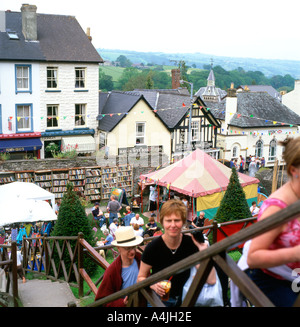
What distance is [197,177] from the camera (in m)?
17.7

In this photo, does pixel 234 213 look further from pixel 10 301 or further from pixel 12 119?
pixel 12 119

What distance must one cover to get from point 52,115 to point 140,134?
20.1 ft

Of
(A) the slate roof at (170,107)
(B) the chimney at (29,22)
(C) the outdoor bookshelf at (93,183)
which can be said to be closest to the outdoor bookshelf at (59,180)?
(C) the outdoor bookshelf at (93,183)

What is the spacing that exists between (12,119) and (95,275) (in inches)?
720

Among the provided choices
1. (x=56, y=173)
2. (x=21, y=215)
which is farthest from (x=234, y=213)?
(x=56, y=173)

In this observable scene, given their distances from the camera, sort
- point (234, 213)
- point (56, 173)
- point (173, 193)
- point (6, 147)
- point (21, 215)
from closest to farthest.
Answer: point (21, 215) < point (234, 213) < point (173, 193) < point (56, 173) < point (6, 147)

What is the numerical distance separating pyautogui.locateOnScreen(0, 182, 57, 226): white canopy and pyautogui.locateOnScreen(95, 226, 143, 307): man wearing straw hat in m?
9.22

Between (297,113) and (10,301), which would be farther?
(297,113)

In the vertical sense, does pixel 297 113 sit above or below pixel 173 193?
above

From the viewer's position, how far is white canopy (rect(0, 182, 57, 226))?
12.8 m

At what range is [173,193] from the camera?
19031 millimetres

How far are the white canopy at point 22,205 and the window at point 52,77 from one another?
15098 mm

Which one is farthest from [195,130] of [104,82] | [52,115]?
[104,82]
